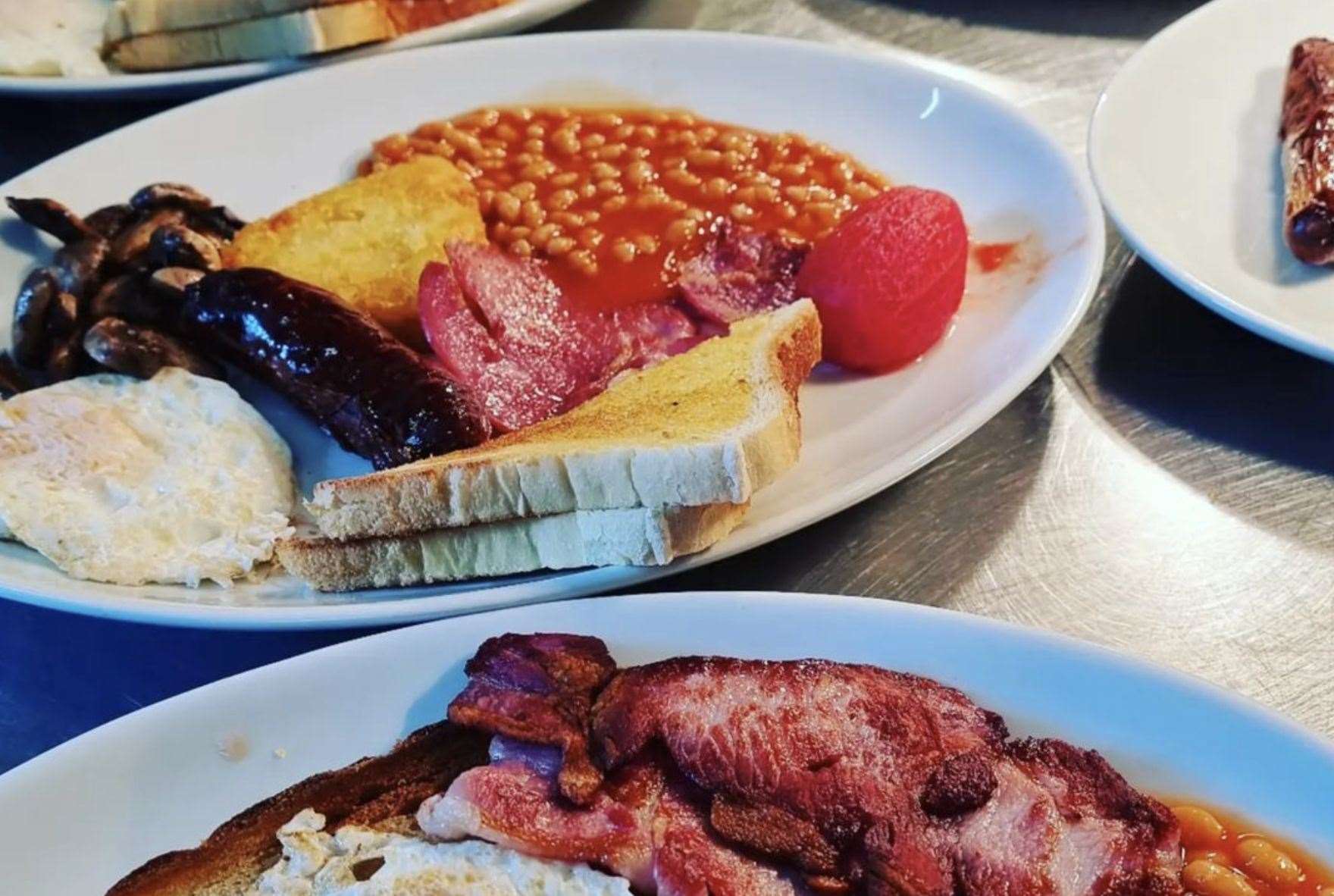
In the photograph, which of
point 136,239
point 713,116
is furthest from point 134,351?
point 713,116

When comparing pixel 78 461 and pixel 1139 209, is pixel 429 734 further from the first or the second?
pixel 1139 209

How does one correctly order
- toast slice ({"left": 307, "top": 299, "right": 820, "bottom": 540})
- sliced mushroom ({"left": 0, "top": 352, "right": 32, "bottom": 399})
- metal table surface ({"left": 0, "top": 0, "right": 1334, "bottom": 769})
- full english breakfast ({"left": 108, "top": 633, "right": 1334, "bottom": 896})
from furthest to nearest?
sliced mushroom ({"left": 0, "top": 352, "right": 32, "bottom": 399}) < metal table surface ({"left": 0, "top": 0, "right": 1334, "bottom": 769}) < toast slice ({"left": 307, "top": 299, "right": 820, "bottom": 540}) < full english breakfast ({"left": 108, "top": 633, "right": 1334, "bottom": 896})

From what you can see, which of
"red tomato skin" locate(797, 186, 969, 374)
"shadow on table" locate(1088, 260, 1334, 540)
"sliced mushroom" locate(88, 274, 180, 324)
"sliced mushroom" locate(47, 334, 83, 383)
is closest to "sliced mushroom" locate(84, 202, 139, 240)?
"sliced mushroom" locate(88, 274, 180, 324)

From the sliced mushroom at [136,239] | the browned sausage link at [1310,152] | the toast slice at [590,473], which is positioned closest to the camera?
the toast slice at [590,473]

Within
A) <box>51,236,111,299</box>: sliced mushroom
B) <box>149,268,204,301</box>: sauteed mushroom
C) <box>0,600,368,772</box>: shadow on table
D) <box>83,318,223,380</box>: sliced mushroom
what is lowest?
<box>0,600,368,772</box>: shadow on table

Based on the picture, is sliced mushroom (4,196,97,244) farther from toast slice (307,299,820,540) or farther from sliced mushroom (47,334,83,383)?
toast slice (307,299,820,540)

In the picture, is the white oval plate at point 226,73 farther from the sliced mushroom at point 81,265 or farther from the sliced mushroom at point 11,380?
the sliced mushroom at point 11,380

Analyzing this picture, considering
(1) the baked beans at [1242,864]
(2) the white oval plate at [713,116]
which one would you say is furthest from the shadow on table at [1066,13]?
(1) the baked beans at [1242,864]
